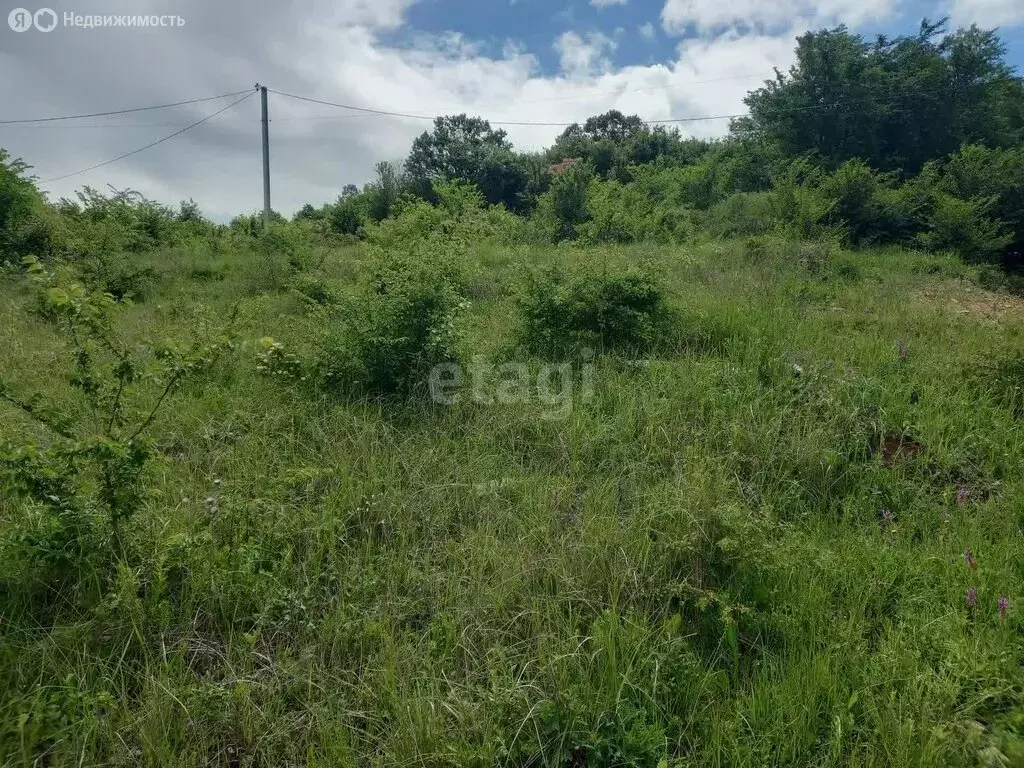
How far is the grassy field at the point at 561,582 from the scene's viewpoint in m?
1.83

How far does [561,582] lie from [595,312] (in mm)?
2984

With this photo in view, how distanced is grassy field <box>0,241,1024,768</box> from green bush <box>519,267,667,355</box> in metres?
0.64

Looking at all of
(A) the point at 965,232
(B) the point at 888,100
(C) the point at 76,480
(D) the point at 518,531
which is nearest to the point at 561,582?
(D) the point at 518,531

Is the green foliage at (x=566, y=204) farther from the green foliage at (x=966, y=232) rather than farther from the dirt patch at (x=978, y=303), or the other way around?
the dirt patch at (x=978, y=303)

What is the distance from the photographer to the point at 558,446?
138 inches

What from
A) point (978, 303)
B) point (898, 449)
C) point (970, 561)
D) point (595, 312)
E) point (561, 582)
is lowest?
point (561, 582)

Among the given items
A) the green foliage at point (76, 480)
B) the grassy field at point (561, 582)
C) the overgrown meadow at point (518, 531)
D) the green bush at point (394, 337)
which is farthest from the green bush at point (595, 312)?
the green foliage at point (76, 480)

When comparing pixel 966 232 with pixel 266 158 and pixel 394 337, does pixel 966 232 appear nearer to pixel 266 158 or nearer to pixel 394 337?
pixel 394 337

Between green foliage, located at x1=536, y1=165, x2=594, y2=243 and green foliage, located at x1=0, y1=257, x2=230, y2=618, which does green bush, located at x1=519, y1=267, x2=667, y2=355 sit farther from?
green foliage, located at x1=536, y1=165, x2=594, y2=243

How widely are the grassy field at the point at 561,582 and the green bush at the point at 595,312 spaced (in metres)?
0.64

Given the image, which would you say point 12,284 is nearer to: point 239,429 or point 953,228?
point 239,429

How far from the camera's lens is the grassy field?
1.83m

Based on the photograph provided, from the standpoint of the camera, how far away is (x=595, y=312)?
16.4 feet

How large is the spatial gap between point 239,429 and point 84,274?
6.00 m
